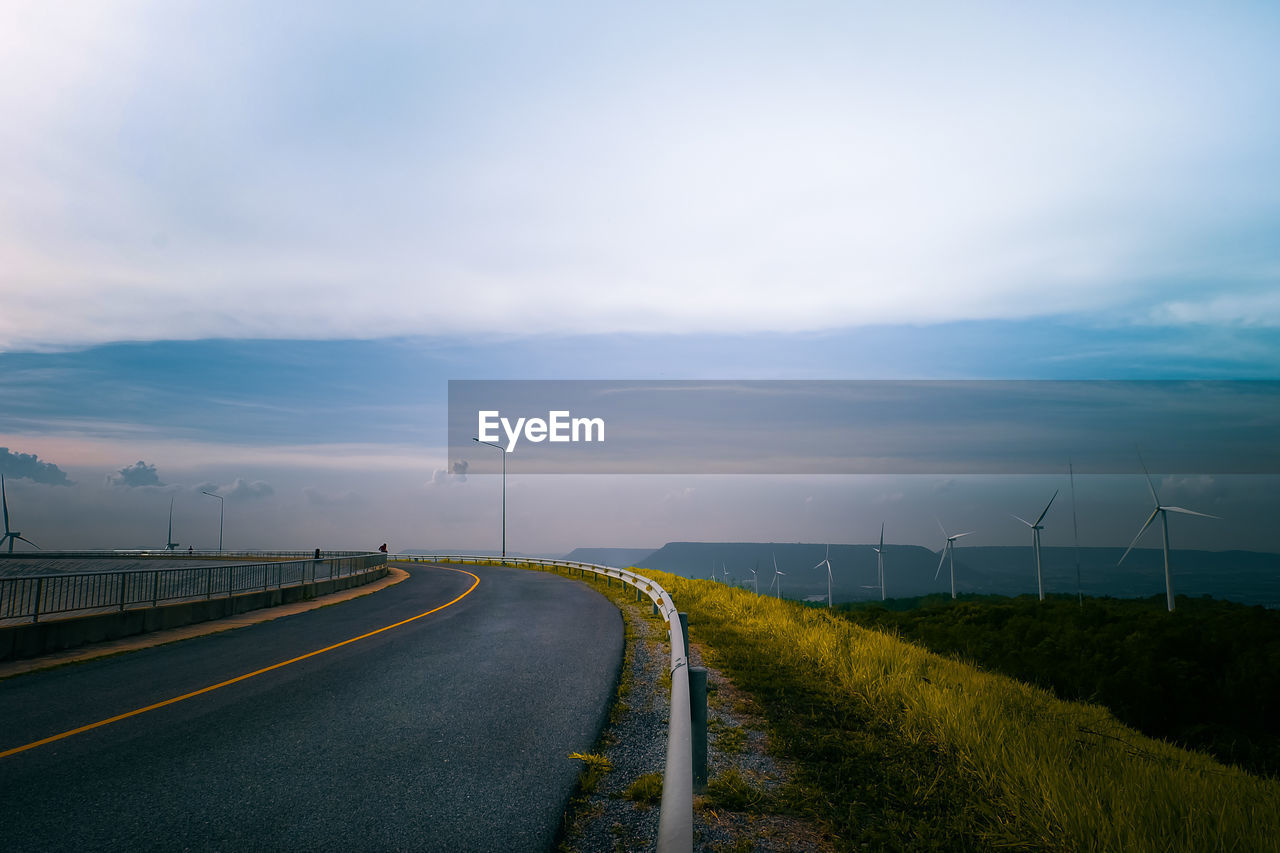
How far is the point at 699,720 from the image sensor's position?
480cm

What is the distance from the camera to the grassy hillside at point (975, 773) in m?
4.33

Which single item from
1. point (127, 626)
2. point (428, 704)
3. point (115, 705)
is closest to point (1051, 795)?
point (428, 704)

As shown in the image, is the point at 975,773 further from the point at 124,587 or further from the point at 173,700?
the point at 124,587

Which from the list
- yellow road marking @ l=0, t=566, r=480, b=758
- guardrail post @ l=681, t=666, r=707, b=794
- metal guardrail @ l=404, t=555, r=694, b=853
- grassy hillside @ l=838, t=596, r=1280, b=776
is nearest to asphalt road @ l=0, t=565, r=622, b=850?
yellow road marking @ l=0, t=566, r=480, b=758

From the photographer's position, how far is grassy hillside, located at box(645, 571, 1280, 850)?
171 inches

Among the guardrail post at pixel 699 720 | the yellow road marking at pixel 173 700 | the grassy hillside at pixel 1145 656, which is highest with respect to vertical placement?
the guardrail post at pixel 699 720

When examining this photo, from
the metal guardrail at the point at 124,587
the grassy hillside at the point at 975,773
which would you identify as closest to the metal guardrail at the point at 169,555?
the metal guardrail at the point at 124,587

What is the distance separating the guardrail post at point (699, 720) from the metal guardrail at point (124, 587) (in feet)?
43.8

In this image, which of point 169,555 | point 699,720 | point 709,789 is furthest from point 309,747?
point 169,555

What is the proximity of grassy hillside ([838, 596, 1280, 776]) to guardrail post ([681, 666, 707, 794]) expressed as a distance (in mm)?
28717

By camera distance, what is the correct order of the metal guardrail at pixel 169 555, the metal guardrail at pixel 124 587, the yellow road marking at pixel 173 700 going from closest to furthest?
the yellow road marking at pixel 173 700 → the metal guardrail at pixel 124 587 → the metal guardrail at pixel 169 555

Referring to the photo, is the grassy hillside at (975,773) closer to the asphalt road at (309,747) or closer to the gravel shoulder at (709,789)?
the gravel shoulder at (709,789)

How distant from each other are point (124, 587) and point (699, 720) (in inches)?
608

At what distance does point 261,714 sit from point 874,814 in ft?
21.4
